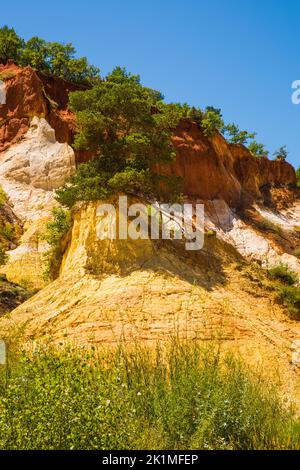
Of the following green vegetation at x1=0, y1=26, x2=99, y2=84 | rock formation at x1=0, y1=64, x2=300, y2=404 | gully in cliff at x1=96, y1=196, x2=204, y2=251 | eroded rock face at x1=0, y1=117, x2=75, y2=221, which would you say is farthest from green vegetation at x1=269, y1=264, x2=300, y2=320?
green vegetation at x1=0, y1=26, x2=99, y2=84

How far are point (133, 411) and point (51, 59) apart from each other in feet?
119

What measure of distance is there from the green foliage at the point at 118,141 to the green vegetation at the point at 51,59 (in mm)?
18317

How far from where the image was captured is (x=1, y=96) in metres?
35.0

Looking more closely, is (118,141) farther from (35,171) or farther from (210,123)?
(210,123)

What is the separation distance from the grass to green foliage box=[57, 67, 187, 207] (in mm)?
11126

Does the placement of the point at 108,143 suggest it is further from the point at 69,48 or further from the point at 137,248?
the point at 69,48

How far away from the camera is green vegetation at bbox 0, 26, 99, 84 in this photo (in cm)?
3731

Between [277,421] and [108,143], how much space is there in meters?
14.2

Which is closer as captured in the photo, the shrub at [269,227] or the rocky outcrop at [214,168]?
the rocky outcrop at [214,168]

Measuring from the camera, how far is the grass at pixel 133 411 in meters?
6.43

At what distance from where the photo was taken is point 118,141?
19391 mm

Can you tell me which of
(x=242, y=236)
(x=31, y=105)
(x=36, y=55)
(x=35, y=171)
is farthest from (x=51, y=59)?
(x=242, y=236)

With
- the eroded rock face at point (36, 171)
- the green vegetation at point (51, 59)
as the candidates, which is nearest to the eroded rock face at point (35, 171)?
the eroded rock face at point (36, 171)

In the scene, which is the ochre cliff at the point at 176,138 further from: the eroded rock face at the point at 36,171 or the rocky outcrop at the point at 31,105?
the eroded rock face at the point at 36,171
